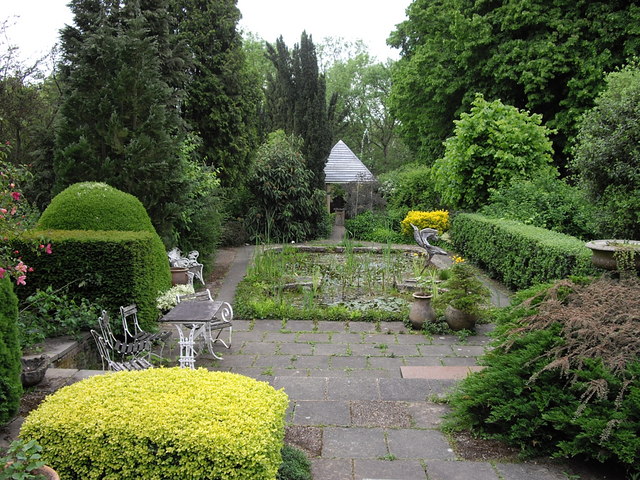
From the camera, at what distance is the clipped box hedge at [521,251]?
21.9 ft

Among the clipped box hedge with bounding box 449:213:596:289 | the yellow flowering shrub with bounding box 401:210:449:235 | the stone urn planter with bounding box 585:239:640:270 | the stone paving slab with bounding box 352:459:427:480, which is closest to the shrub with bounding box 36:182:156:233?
the stone paving slab with bounding box 352:459:427:480

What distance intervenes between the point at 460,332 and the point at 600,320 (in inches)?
117

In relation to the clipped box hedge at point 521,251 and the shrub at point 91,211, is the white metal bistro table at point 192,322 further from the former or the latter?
the clipped box hedge at point 521,251

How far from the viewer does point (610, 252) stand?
5.73m

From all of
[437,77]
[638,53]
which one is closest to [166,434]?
[638,53]

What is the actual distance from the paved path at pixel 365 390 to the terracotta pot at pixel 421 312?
0.21 metres

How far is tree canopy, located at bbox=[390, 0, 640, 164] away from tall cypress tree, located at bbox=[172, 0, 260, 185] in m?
6.68

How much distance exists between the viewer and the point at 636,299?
387 cm

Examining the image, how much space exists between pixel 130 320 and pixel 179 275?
9.17 feet

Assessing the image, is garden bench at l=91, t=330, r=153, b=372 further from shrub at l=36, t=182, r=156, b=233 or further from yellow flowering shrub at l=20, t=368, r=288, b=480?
shrub at l=36, t=182, r=156, b=233

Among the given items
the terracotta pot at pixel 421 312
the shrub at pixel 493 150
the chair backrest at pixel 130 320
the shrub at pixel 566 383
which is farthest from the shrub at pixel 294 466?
the shrub at pixel 493 150

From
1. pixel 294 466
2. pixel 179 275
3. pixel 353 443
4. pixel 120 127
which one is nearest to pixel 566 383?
pixel 353 443

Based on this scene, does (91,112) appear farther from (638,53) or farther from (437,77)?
(638,53)

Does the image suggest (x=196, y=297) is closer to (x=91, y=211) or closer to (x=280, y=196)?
(x=91, y=211)
